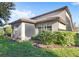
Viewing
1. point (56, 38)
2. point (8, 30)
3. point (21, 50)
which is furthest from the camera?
point (56, 38)

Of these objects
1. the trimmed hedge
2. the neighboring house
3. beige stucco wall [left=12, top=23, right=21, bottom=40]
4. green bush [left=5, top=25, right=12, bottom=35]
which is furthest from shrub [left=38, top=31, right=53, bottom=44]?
green bush [left=5, top=25, right=12, bottom=35]

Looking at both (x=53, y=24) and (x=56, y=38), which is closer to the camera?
(x=53, y=24)

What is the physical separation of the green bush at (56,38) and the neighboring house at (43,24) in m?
0.15

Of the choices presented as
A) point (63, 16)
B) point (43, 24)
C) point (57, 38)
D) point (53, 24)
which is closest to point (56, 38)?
point (57, 38)

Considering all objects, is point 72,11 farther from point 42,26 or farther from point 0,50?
point 0,50

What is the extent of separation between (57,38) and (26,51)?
3.26 feet

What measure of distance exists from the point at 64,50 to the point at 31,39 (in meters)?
0.97

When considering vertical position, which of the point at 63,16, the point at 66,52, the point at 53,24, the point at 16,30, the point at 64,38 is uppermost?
the point at 63,16

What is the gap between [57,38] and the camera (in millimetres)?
5516

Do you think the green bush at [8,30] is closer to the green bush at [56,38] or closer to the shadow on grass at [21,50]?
the shadow on grass at [21,50]

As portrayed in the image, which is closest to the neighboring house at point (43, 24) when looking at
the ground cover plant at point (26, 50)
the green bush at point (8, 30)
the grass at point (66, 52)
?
the green bush at point (8, 30)

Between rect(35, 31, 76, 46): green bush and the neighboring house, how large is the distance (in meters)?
0.15

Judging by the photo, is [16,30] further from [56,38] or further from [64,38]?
[64,38]

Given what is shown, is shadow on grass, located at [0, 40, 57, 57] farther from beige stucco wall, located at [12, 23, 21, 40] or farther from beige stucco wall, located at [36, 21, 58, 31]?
beige stucco wall, located at [36, 21, 58, 31]
